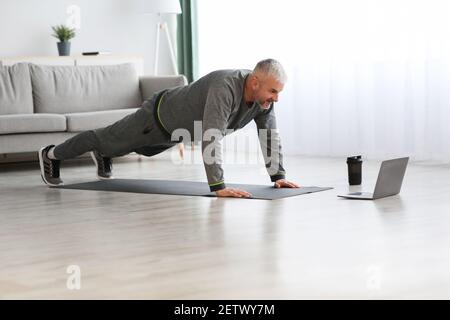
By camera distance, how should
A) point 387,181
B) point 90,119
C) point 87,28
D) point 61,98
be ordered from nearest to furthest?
point 387,181
point 90,119
point 61,98
point 87,28

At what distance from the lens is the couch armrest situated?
22.5 ft

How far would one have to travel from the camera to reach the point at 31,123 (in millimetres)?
6207

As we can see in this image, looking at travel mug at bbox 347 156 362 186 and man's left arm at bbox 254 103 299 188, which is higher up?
man's left arm at bbox 254 103 299 188

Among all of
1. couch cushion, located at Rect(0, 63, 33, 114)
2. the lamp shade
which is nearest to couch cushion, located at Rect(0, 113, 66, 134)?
couch cushion, located at Rect(0, 63, 33, 114)

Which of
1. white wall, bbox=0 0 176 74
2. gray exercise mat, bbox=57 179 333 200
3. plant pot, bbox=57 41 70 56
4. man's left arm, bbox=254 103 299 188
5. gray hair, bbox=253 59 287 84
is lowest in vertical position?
gray exercise mat, bbox=57 179 333 200

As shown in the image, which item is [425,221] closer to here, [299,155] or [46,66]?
[299,155]

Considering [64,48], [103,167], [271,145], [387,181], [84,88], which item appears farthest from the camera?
[64,48]

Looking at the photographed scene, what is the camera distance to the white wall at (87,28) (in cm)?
771

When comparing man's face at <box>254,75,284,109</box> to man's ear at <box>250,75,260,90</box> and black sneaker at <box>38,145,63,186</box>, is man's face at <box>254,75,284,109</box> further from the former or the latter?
black sneaker at <box>38,145,63,186</box>

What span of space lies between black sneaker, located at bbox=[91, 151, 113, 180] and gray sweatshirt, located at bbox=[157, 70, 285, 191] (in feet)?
2.30

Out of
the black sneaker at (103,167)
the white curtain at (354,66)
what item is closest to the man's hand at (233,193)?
the black sneaker at (103,167)

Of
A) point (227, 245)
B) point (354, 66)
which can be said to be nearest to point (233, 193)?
point (227, 245)

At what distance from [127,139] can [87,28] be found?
3173mm

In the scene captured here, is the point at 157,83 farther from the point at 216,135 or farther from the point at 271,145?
the point at 216,135
